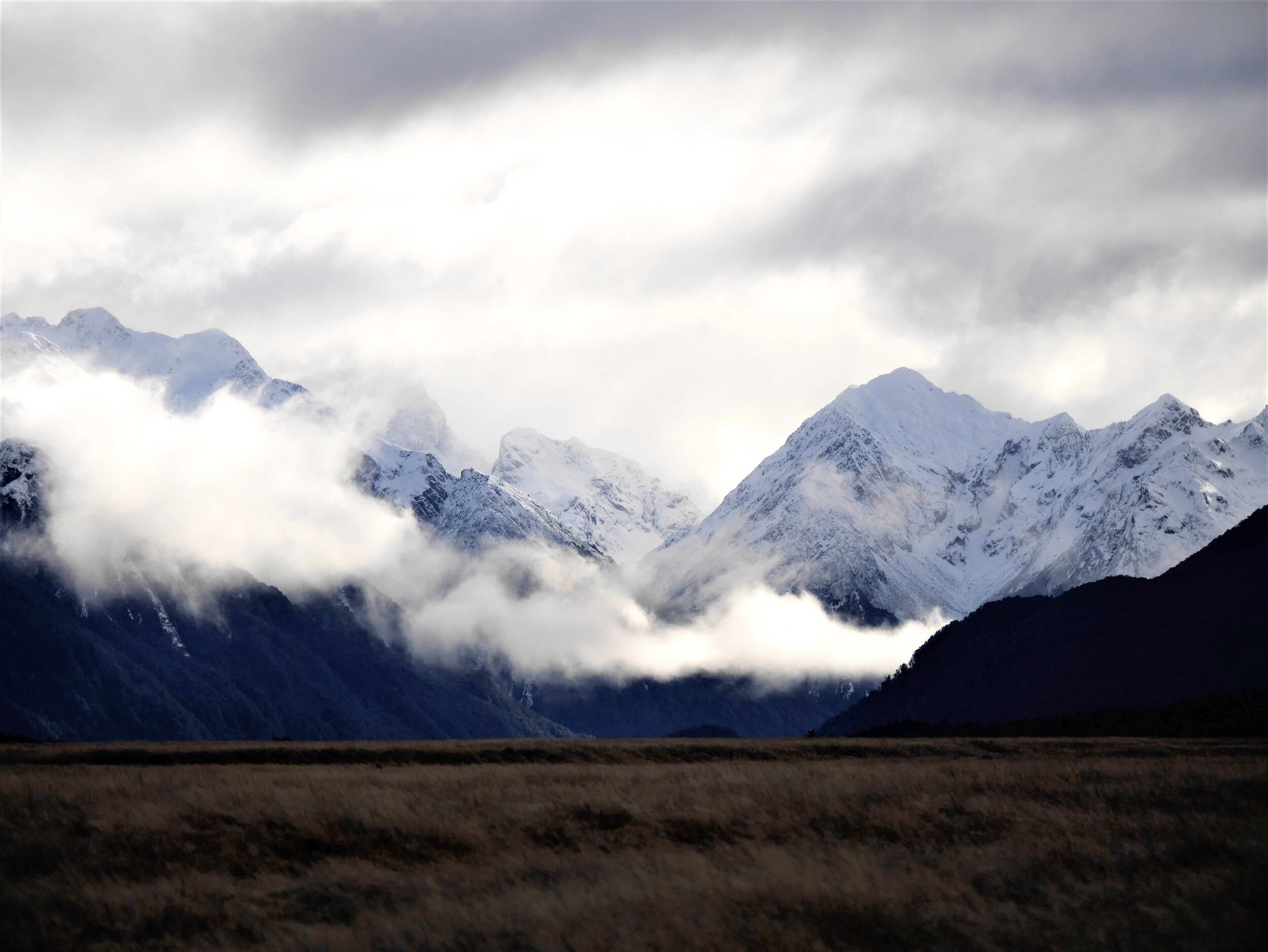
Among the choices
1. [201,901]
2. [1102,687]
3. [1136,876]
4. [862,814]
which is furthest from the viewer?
[1102,687]

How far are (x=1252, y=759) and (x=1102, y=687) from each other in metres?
158

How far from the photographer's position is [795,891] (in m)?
24.6

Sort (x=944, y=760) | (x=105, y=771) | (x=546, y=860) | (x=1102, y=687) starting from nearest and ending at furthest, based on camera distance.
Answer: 1. (x=546, y=860)
2. (x=105, y=771)
3. (x=944, y=760)
4. (x=1102, y=687)

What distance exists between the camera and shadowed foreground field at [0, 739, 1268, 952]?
75.5ft

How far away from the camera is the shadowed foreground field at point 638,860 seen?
23.0m

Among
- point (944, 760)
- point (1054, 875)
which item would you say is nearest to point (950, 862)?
point (1054, 875)

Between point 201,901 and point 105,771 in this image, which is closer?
point 201,901

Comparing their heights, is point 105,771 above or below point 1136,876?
above

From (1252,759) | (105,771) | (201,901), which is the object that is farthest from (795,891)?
(1252,759)

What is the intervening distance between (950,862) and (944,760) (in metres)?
27.3

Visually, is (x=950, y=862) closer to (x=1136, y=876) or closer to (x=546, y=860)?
(x=1136, y=876)

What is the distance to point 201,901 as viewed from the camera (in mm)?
24469

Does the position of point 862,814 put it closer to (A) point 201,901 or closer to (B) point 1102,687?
(A) point 201,901

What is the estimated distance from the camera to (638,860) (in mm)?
28047
